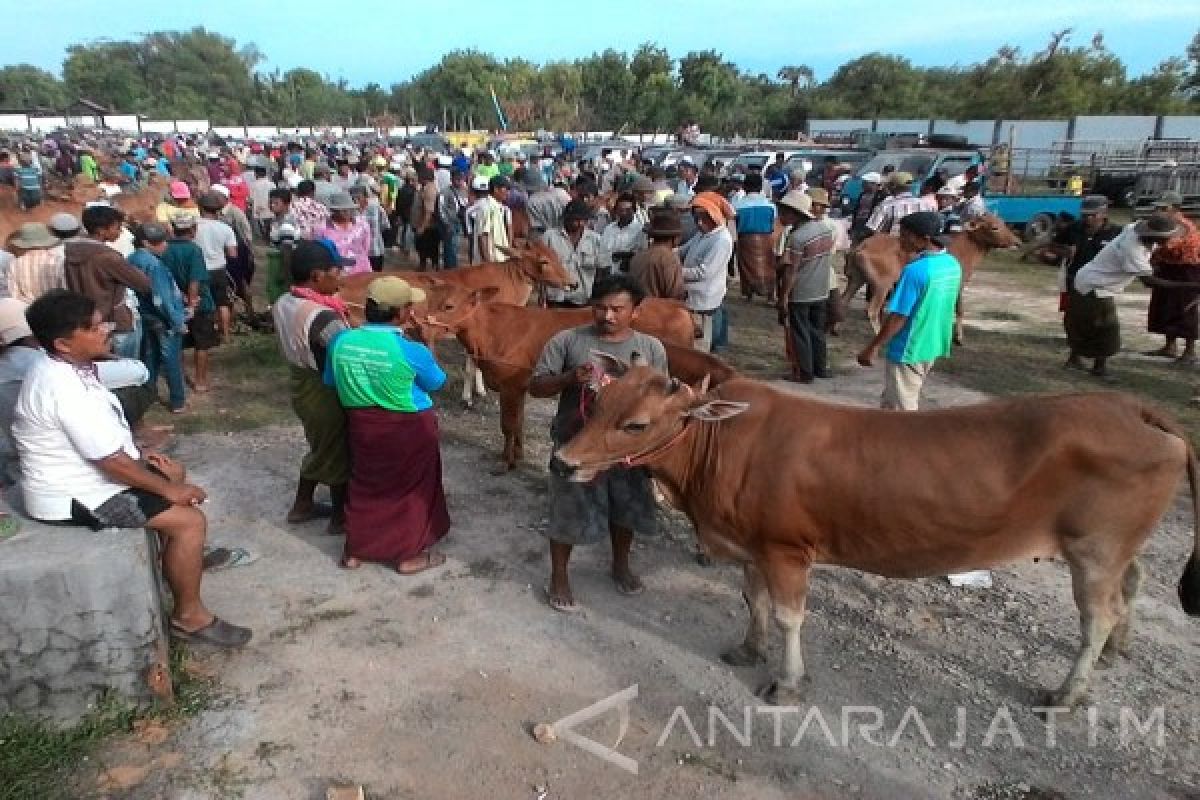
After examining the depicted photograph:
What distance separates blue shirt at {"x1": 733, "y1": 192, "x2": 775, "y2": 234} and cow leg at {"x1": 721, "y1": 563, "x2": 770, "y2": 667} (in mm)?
7938

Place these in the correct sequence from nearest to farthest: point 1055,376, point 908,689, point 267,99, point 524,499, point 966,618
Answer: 1. point 908,689
2. point 966,618
3. point 524,499
4. point 1055,376
5. point 267,99

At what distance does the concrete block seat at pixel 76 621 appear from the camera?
356 centimetres

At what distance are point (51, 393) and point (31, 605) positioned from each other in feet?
2.92

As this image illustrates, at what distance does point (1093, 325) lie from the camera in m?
8.88

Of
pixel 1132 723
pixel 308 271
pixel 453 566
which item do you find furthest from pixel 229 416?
pixel 1132 723

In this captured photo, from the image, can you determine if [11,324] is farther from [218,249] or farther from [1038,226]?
[1038,226]

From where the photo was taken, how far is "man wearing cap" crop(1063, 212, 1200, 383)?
A: 27.0 ft

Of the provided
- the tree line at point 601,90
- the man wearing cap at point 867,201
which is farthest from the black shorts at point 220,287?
the tree line at point 601,90

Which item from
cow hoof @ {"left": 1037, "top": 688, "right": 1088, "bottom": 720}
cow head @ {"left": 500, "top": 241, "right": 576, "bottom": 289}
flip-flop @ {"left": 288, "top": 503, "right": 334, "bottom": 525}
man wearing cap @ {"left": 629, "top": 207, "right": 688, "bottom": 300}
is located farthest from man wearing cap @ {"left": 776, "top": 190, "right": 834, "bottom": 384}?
cow hoof @ {"left": 1037, "top": 688, "right": 1088, "bottom": 720}

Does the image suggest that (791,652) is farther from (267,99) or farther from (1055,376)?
(267,99)

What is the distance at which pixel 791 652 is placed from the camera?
157 inches

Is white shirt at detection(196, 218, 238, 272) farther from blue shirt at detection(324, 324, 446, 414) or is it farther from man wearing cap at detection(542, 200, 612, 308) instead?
blue shirt at detection(324, 324, 446, 414)

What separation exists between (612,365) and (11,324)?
3.19 metres

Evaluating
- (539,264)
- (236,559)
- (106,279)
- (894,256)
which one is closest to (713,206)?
(539,264)
